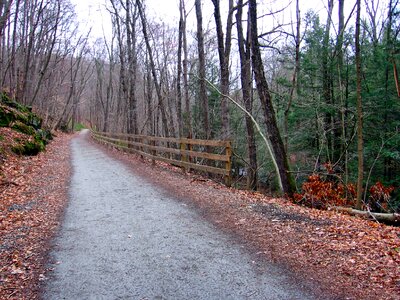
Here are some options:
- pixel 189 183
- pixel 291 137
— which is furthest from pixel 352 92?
pixel 189 183

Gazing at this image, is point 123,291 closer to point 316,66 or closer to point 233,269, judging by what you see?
point 233,269

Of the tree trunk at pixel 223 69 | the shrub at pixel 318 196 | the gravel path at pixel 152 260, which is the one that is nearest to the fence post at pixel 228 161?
the shrub at pixel 318 196

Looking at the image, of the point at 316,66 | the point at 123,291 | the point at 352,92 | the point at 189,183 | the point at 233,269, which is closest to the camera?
the point at 123,291

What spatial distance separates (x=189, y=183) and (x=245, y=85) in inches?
197

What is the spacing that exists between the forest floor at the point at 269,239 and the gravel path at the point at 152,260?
23cm

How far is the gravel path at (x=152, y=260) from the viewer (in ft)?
11.0

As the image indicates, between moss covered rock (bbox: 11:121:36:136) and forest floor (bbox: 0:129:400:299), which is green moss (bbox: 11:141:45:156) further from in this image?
forest floor (bbox: 0:129:400:299)

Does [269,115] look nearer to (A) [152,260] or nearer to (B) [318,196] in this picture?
(B) [318,196]

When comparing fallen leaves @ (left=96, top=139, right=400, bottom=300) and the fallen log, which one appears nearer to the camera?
fallen leaves @ (left=96, top=139, right=400, bottom=300)

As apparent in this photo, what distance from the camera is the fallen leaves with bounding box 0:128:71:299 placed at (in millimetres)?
3668

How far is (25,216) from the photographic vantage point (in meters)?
6.09

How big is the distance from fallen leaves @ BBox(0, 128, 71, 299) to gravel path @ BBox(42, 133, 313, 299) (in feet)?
0.71

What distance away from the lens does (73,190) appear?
27.5 ft

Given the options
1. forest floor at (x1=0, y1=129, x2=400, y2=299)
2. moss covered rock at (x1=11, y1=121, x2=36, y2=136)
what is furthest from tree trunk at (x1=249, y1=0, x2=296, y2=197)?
moss covered rock at (x1=11, y1=121, x2=36, y2=136)
